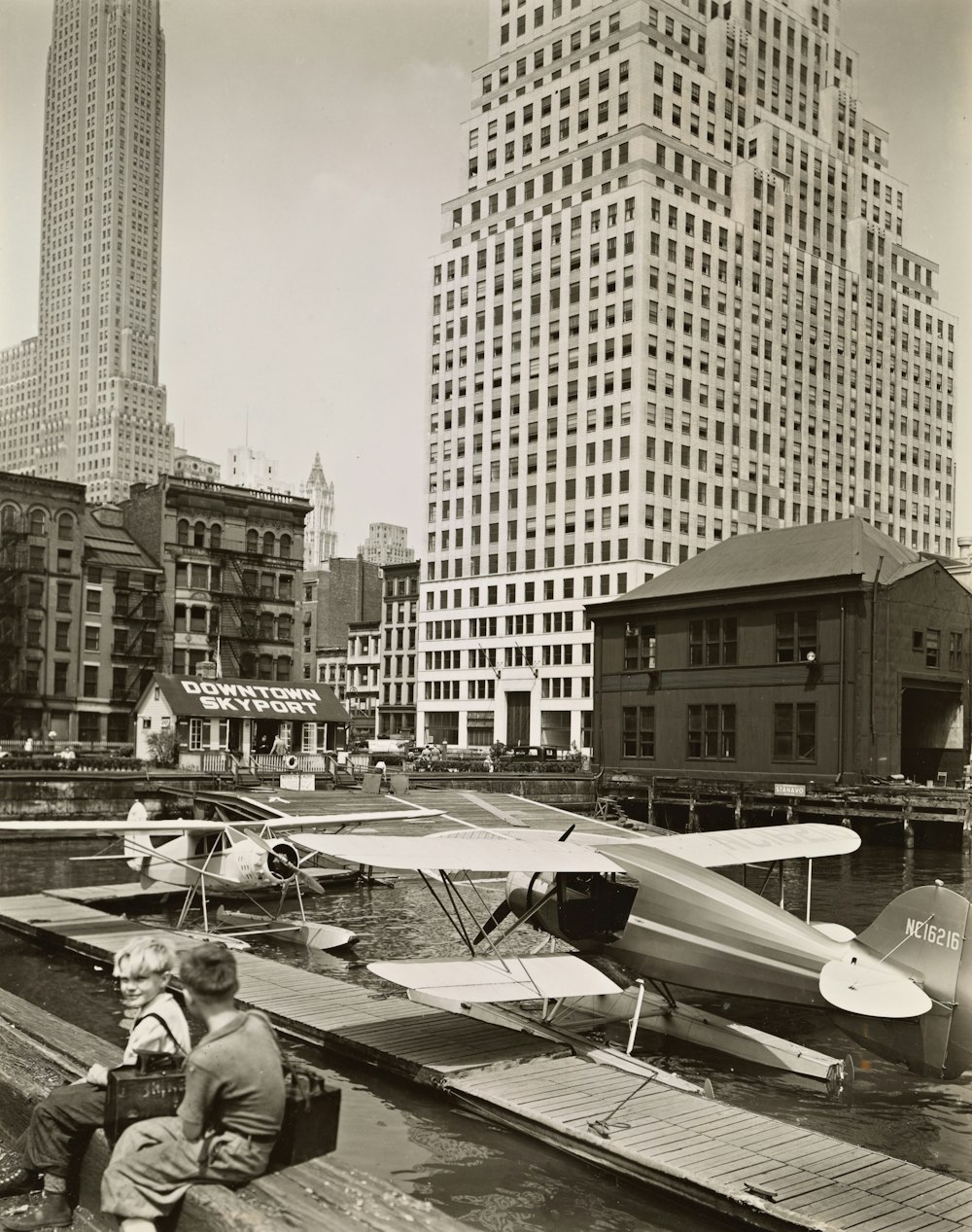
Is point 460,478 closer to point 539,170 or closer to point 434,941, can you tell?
point 539,170

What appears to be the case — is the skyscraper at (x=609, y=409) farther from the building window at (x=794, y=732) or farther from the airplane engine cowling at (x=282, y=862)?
the airplane engine cowling at (x=282, y=862)

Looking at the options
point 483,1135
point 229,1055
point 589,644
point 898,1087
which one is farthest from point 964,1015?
point 589,644

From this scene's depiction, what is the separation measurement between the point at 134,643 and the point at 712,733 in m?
49.2

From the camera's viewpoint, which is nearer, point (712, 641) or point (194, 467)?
point (712, 641)

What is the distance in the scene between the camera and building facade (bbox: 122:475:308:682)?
297 feet

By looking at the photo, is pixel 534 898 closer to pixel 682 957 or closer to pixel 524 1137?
pixel 682 957

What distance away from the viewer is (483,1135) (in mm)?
11547

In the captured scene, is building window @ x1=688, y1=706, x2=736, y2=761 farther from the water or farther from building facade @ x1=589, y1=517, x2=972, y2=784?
the water

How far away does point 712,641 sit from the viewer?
6047 cm

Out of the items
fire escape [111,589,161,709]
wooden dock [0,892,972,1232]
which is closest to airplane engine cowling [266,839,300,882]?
wooden dock [0,892,972,1232]

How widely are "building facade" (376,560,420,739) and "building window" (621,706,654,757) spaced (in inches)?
2824

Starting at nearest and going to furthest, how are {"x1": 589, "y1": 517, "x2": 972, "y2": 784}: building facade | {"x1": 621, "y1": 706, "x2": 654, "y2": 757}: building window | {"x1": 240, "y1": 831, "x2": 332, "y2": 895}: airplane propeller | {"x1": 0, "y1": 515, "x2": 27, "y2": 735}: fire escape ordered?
{"x1": 240, "y1": 831, "x2": 332, "y2": 895}: airplane propeller → {"x1": 589, "y1": 517, "x2": 972, "y2": 784}: building facade → {"x1": 621, "y1": 706, "x2": 654, "y2": 757}: building window → {"x1": 0, "y1": 515, "x2": 27, "y2": 735}: fire escape

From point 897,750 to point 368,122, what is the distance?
4574 cm

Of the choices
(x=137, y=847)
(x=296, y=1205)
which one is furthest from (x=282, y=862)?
(x=296, y=1205)
